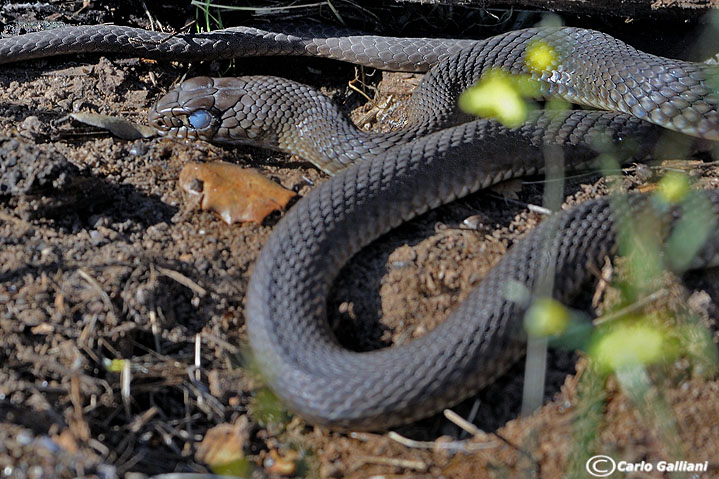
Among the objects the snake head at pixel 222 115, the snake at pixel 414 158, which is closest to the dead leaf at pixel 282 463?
the snake at pixel 414 158

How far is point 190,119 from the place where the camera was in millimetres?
5633

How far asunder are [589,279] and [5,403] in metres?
3.14

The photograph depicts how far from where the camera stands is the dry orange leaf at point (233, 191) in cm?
456

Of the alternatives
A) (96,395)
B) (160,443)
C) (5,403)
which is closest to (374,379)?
(160,443)

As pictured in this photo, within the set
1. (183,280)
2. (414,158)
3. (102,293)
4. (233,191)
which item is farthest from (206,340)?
(414,158)

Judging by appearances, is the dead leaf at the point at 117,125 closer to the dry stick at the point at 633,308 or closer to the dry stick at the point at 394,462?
the dry stick at the point at 394,462

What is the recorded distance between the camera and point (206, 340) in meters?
3.93

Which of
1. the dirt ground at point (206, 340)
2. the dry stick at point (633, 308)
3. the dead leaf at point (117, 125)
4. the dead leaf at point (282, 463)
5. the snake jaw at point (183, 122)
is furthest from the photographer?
the snake jaw at point (183, 122)

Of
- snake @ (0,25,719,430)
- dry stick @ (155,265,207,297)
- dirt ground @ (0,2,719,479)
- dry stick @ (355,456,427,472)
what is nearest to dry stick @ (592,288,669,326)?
dirt ground @ (0,2,719,479)

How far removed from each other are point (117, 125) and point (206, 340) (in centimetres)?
234

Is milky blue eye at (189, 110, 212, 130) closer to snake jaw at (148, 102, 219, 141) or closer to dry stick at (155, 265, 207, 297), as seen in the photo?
snake jaw at (148, 102, 219, 141)

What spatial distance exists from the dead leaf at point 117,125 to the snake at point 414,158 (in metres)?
0.16

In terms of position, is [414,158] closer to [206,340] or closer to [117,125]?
[206,340]

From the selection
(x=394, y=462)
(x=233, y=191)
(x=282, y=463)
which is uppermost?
(x=233, y=191)
